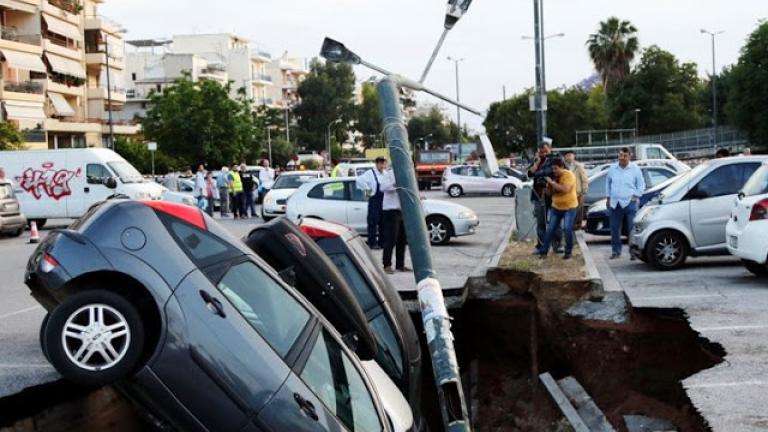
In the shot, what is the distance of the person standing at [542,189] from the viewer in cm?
1532

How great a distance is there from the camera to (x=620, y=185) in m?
15.6

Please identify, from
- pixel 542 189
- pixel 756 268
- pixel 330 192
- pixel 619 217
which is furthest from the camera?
pixel 330 192

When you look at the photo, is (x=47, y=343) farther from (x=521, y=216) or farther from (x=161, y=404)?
(x=521, y=216)

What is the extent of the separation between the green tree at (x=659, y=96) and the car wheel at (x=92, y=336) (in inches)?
3022

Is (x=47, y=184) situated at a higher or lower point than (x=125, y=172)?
lower

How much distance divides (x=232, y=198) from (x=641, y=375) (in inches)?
785

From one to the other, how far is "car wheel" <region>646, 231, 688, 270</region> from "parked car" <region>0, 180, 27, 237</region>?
15.2 meters

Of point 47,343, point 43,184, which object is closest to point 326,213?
point 43,184

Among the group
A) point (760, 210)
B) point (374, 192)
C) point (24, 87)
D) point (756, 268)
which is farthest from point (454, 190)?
point (760, 210)

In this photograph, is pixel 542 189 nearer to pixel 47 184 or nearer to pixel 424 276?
pixel 424 276

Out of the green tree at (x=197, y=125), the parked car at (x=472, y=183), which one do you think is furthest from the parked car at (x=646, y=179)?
the green tree at (x=197, y=125)

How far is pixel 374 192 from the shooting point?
1655cm

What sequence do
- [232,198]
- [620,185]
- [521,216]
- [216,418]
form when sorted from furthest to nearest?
1. [232,198]
2. [521,216]
3. [620,185]
4. [216,418]

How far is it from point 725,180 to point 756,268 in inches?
70.7
